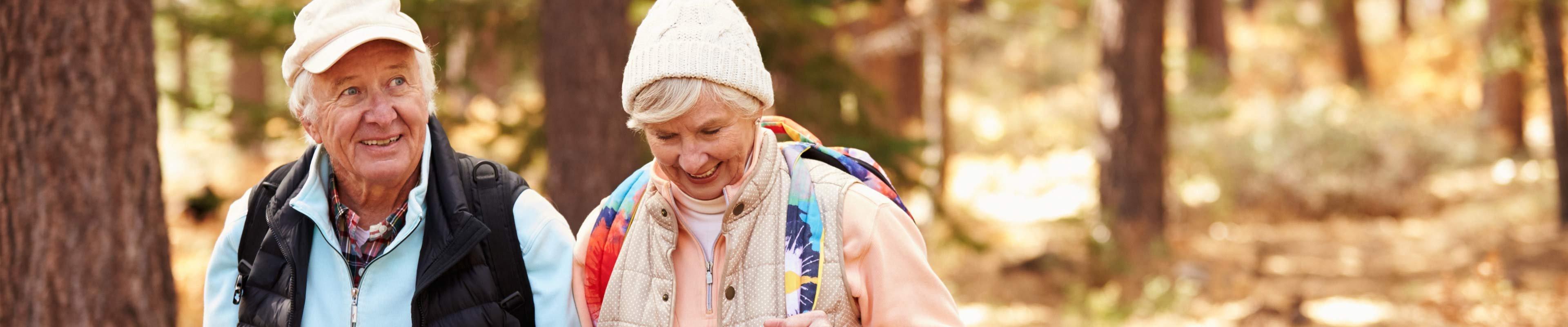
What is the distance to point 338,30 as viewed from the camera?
2.41 m

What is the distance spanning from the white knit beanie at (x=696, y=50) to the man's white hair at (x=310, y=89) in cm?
50

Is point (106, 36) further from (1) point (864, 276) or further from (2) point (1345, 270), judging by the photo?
(2) point (1345, 270)

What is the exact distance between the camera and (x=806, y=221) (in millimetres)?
2420

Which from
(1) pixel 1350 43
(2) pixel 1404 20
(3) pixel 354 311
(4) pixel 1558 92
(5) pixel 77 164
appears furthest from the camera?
(2) pixel 1404 20

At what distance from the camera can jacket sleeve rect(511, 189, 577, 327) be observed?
8.64 feet

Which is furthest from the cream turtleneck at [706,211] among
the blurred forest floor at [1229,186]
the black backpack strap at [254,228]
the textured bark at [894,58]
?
the textured bark at [894,58]

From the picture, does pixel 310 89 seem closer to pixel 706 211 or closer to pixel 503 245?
pixel 503 245

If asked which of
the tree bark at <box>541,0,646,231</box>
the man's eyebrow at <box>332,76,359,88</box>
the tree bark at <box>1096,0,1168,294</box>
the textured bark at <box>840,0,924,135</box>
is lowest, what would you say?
the man's eyebrow at <box>332,76,359,88</box>

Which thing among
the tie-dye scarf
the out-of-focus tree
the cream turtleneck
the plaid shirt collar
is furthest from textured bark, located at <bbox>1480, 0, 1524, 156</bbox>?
the plaid shirt collar

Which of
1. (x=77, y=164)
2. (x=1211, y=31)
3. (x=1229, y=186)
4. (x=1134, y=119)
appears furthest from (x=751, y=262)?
(x=1211, y=31)

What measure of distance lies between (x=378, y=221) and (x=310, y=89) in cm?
33

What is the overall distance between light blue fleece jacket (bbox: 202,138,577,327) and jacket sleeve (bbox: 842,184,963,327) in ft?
2.25

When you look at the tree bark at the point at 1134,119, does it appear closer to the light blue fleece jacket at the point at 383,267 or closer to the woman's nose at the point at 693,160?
the light blue fleece jacket at the point at 383,267

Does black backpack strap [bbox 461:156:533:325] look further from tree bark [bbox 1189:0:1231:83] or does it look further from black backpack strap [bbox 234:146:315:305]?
tree bark [bbox 1189:0:1231:83]
